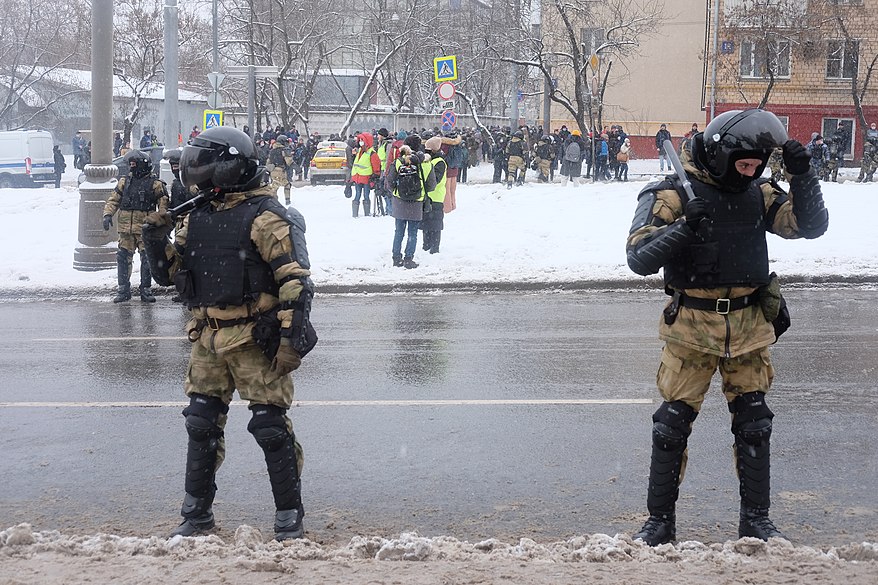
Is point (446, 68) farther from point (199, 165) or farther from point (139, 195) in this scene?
point (199, 165)

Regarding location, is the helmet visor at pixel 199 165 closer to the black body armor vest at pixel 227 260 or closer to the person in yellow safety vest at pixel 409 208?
the black body armor vest at pixel 227 260

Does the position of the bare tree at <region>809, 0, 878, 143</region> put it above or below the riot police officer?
above

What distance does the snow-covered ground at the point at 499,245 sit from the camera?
14.0 m

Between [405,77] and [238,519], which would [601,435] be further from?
[405,77]

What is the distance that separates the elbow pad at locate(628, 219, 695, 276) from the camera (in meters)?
4.18

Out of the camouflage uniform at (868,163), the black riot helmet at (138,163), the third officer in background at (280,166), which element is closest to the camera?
the black riot helmet at (138,163)

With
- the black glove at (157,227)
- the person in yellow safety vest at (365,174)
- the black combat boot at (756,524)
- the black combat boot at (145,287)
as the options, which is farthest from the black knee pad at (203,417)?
the person in yellow safety vest at (365,174)

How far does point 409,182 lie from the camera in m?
14.6

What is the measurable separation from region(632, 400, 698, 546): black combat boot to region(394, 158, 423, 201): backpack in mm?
10269

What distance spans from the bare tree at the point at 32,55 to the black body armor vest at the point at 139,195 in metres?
34.5

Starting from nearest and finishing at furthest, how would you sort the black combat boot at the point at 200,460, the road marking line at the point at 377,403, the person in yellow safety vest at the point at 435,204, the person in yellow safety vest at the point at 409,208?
1. the black combat boot at the point at 200,460
2. the road marking line at the point at 377,403
3. the person in yellow safety vest at the point at 409,208
4. the person in yellow safety vest at the point at 435,204

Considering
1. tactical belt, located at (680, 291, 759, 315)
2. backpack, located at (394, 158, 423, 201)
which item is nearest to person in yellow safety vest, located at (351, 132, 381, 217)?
backpack, located at (394, 158, 423, 201)

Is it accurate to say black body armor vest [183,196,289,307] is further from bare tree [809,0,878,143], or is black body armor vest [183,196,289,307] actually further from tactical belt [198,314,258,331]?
bare tree [809,0,878,143]

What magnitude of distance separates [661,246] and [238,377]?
196cm
